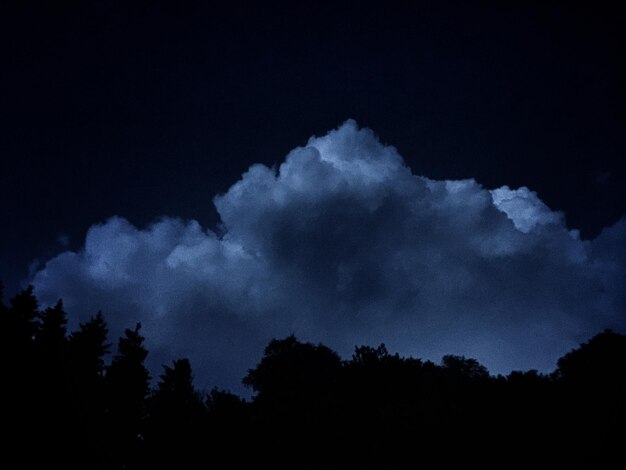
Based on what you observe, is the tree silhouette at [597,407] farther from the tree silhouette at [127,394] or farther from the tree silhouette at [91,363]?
the tree silhouette at [127,394]

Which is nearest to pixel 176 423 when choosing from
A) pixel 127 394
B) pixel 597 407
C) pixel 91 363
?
pixel 127 394

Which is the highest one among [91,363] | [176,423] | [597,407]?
[91,363]

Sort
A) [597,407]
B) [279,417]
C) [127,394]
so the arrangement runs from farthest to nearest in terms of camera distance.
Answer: [127,394]
[279,417]
[597,407]

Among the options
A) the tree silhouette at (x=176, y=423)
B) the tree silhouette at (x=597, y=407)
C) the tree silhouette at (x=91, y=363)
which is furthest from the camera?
the tree silhouette at (x=91, y=363)

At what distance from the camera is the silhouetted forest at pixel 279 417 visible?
12742 millimetres

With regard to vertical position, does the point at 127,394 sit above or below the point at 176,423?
above

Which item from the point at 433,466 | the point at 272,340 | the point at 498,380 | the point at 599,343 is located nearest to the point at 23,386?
the point at 433,466

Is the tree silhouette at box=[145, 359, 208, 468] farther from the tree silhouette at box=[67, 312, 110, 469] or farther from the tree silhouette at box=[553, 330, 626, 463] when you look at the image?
the tree silhouette at box=[553, 330, 626, 463]

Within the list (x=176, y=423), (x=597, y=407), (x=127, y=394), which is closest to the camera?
(x=597, y=407)

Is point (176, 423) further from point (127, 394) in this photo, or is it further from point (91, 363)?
point (91, 363)

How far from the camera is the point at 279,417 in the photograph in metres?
20.5

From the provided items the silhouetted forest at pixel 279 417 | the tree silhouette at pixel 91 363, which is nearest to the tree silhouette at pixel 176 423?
the silhouetted forest at pixel 279 417

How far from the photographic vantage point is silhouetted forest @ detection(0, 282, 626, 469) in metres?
12.7

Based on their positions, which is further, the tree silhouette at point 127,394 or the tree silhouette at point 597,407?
the tree silhouette at point 127,394
